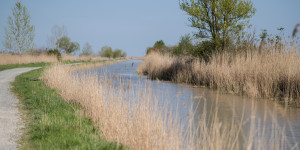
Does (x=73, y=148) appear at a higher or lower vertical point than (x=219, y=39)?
lower

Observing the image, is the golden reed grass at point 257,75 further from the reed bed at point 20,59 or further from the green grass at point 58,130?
the reed bed at point 20,59

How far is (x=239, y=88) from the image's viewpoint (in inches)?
459

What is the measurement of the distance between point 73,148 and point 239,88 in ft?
29.5

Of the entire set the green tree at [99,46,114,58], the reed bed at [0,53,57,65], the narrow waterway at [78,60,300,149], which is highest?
the green tree at [99,46,114,58]

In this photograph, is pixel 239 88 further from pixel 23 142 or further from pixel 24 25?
pixel 24 25

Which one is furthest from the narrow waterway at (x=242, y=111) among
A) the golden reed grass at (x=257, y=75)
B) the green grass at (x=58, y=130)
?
the green grass at (x=58, y=130)

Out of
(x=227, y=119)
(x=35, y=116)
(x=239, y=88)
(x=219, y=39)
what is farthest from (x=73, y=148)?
(x=219, y=39)

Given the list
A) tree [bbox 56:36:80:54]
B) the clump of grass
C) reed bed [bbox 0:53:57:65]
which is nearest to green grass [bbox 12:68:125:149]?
the clump of grass

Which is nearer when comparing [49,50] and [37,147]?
[37,147]

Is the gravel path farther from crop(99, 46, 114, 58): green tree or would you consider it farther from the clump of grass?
crop(99, 46, 114, 58): green tree

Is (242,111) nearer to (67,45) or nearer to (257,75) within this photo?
(257,75)

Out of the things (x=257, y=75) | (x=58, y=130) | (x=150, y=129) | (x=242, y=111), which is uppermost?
(x=257, y=75)

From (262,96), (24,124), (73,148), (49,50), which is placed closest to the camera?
(73,148)

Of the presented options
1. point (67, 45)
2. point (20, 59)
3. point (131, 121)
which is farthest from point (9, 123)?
point (67, 45)
